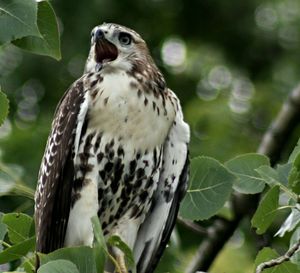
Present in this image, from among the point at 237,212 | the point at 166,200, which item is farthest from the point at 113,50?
the point at 237,212

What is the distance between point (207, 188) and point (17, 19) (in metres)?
1.23

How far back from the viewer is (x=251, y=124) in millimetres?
9789

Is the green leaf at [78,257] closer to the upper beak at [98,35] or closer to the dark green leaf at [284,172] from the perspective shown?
the dark green leaf at [284,172]

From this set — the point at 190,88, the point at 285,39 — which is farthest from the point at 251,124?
the point at 285,39

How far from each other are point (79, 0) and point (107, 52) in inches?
190

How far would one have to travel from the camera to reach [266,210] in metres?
4.38

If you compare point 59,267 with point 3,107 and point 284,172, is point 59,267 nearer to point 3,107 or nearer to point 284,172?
point 3,107

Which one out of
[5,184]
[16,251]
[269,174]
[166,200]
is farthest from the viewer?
[166,200]

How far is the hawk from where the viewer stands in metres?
5.26

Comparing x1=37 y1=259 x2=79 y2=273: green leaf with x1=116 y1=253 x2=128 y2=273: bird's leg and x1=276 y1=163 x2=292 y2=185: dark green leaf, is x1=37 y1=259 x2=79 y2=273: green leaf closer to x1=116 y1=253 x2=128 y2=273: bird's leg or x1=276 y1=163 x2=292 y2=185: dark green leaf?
x1=116 y1=253 x2=128 y2=273: bird's leg

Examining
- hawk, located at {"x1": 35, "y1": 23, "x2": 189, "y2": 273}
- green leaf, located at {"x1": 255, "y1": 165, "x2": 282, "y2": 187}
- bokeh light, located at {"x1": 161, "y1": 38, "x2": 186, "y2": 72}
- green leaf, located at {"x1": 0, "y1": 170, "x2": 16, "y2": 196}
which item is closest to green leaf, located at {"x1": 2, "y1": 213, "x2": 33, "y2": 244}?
green leaf, located at {"x1": 0, "y1": 170, "x2": 16, "y2": 196}

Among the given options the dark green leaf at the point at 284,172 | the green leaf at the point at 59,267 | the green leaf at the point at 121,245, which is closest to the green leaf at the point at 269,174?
the dark green leaf at the point at 284,172

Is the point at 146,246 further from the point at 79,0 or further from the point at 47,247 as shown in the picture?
the point at 79,0

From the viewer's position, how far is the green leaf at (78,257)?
3990 millimetres
